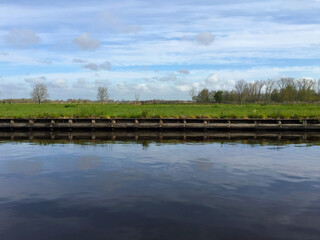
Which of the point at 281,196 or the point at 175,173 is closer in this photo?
the point at 281,196

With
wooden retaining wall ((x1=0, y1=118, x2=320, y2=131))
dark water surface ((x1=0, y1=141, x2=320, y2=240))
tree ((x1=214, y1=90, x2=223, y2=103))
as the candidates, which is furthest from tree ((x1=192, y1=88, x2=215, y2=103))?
dark water surface ((x1=0, y1=141, x2=320, y2=240))

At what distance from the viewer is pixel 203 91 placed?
4983 inches

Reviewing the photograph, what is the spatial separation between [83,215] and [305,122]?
89.5ft

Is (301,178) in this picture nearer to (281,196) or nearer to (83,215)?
(281,196)

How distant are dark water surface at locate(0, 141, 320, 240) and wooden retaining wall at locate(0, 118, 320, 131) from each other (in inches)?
478

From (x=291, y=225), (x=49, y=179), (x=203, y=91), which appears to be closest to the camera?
(x=291, y=225)

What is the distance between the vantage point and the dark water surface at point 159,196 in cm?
700

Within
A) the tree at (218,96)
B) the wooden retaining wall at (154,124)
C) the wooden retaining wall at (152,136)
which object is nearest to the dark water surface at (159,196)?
the wooden retaining wall at (152,136)

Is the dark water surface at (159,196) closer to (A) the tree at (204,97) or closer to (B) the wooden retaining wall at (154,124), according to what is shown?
(B) the wooden retaining wall at (154,124)

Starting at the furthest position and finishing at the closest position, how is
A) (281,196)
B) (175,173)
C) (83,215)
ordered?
(175,173) < (281,196) < (83,215)

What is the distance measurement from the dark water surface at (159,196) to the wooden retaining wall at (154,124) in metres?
12.1

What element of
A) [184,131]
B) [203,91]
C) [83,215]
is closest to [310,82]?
[203,91]

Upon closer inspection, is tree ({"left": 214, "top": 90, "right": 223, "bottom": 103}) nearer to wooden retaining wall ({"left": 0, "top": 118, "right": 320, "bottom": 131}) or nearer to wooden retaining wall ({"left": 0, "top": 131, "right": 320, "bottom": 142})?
wooden retaining wall ({"left": 0, "top": 118, "right": 320, "bottom": 131})

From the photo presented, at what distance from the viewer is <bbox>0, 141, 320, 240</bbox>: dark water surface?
23.0 ft
